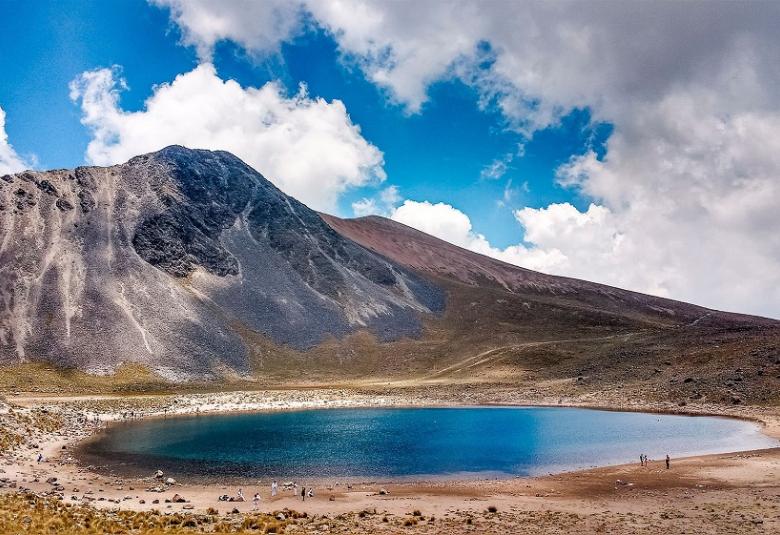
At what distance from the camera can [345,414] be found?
81500mm

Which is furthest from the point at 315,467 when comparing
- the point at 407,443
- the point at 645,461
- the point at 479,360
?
the point at 479,360

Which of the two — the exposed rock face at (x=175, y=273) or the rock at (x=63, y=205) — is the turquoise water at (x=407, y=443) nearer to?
the exposed rock face at (x=175, y=273)

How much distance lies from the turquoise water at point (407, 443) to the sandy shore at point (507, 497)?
4381 mm

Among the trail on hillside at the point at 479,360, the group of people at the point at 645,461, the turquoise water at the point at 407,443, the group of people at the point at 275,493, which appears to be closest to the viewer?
the group of people at the point at 275,493

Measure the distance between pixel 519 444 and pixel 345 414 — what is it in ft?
111

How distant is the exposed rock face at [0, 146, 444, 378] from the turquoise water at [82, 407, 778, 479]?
4850 cm

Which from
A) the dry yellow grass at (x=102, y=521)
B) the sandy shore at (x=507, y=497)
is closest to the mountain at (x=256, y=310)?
the sandy shore at (x=507, y=497)

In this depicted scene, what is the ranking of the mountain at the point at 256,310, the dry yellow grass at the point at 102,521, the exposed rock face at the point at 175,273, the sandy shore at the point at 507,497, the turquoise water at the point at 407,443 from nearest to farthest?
1. the dry yellow grass at the point at 102,521
2. the sandy shore at the point at 507,497
3. the turquoise water at the point at 407,443
4. the mountain at the point at 256,310
5. the exposed rock face at the point at 175,273

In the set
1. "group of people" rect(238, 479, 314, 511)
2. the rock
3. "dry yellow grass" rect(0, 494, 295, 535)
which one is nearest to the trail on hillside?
"group of people" rect(238, 479, 314, 511)

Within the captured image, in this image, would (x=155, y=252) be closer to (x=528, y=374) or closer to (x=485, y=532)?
(x=528, y=374)

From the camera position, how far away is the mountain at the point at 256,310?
10300cm

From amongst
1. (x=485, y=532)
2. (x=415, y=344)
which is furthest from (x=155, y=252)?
(x=485, y=532)

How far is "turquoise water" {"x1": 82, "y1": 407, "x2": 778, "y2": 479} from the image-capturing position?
147 feet

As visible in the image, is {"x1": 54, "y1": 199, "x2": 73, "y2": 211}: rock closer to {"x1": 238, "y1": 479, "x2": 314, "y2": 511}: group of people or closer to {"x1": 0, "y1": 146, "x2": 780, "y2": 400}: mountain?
{"x1": 0, "y1": 146, "x2": 780, "y2": 400}: mountain
